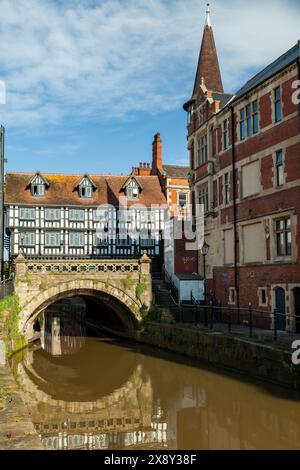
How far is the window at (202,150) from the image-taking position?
2639 centimetres

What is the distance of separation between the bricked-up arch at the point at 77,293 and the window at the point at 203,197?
21.0 feet

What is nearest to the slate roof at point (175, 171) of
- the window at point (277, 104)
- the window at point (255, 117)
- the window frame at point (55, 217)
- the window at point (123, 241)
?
the window at point (123, 241)

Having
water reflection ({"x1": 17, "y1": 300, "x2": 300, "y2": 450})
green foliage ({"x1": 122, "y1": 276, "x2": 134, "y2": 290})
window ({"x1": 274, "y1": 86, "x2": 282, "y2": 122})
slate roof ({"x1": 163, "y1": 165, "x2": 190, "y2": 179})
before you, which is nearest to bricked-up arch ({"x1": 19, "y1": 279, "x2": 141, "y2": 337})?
green foliage ({"x1": 122, "y1": 276, "x2": 134, "y2": 290})

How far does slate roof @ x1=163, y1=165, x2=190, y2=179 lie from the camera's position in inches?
1632

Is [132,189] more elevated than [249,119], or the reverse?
[249,119]

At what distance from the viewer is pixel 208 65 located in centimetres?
2939

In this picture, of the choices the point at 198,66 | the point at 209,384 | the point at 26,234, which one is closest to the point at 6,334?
the point at 209,384

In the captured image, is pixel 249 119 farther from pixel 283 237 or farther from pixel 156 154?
pixel 156 154

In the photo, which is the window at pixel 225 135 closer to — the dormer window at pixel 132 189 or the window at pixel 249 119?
the window at pixel 249 119

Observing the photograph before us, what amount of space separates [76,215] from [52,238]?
2.49 m

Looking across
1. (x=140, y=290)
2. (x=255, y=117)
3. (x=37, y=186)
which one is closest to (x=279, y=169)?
(x=255, y=117)

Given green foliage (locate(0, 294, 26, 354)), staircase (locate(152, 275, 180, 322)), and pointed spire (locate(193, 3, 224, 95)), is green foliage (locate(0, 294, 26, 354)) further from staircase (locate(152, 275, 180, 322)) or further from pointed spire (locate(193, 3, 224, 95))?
pointed spire (locate(193, 3, 224, 95))
